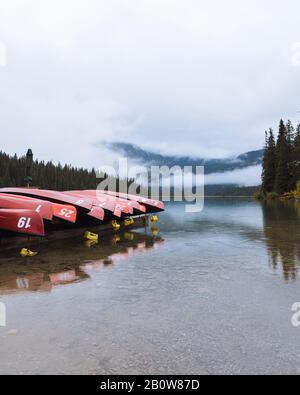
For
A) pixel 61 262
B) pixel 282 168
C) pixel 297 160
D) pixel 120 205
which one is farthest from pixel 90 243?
pixel 282 168

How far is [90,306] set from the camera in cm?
501

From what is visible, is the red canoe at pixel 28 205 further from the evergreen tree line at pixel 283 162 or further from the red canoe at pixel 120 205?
the evergreen tree line at pixel 283 162

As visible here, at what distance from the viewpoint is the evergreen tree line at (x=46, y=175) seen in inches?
3425

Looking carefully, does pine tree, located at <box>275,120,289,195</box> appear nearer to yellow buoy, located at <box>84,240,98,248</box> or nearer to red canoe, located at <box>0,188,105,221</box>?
red canoe, located at <box>0,188,105,221</box>

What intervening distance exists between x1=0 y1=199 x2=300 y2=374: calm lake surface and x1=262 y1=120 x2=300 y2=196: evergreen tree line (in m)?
53.4

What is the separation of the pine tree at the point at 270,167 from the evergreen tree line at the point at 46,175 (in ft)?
99.8

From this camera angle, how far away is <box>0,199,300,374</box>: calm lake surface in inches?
129

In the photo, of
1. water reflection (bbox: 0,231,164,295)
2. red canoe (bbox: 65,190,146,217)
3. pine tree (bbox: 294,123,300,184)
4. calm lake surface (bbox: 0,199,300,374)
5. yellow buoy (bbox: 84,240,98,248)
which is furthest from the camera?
pine tree (bbox: 294,123,300,184)

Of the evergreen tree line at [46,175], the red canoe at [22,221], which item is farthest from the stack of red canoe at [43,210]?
the evergreen tree line at [46,175]

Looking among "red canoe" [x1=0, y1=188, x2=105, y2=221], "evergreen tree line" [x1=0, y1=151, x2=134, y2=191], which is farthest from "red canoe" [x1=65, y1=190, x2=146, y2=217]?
"evergreen tree line" [x1=0, y1=151, x2=134, y2=191]
